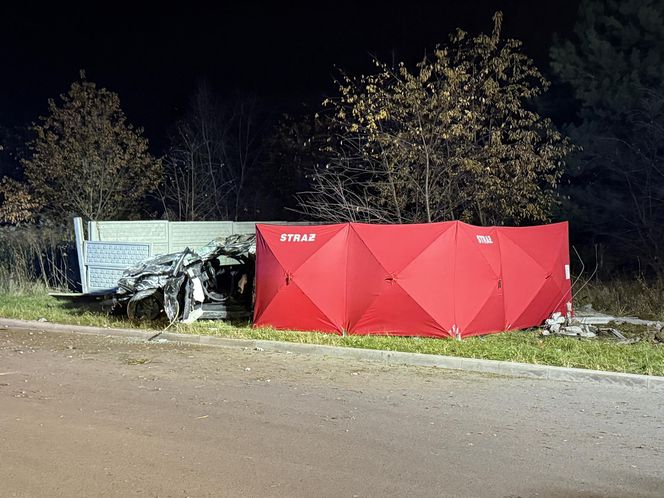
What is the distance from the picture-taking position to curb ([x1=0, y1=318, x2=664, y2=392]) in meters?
8.88

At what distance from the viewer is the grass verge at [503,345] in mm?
9625

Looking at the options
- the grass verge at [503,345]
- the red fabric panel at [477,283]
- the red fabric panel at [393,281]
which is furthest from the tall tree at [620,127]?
the red fabric panel at [393,281]

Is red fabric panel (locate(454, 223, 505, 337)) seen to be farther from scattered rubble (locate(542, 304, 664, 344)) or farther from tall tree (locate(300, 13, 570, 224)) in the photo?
tall tree (locate(300, 13, 570, 224))

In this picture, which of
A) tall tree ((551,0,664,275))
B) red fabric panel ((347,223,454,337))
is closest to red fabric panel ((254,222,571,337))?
red fabric panel ((347,223,454,337))

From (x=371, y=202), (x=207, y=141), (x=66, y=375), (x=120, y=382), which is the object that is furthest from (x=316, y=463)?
(x=207, y=141)

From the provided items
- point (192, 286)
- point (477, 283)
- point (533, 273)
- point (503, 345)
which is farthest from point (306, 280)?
point (533, 273)

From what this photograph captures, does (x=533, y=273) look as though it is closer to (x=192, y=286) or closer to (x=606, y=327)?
(x=606, y=327)

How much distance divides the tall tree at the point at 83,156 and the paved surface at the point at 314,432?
53.9 ft

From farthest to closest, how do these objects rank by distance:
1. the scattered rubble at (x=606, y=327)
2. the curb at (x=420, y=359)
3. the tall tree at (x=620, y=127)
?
the tall tree at (x=620, y=127)
the scattered rubble at (x=606, y=327)
the curb at (x=420, y=359)

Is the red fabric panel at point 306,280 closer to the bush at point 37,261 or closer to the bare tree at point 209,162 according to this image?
the bush at point 37,261

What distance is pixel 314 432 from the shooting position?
21.5 ft

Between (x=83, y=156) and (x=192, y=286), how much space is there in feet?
46.4

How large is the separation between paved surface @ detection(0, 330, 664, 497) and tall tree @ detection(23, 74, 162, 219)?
16.4m

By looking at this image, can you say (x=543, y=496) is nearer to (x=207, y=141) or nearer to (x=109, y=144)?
(x=109, y=144)
